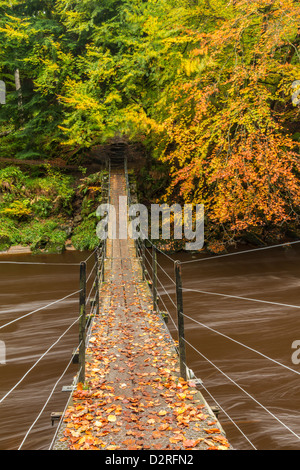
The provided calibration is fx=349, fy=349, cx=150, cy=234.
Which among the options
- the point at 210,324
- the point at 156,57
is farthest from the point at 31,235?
the point at 210,324

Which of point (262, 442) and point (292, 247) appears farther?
point (292, 247)

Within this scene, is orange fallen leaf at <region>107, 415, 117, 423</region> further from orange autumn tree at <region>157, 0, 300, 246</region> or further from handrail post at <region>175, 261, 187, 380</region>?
orange autumn tree at <region>157, 0, 300, 246</region>

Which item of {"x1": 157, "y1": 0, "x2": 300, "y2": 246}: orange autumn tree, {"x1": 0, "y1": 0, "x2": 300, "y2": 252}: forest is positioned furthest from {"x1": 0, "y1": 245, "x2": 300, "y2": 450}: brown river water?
{"x1": 157, "y1": 0, "x2": 300, "y2": 246}: orange autumn tree

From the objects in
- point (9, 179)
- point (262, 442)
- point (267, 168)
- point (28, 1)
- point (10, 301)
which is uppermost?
point (28, 1)

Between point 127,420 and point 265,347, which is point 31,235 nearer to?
point 265,347

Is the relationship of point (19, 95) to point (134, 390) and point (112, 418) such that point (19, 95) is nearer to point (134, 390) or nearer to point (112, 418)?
point (134, 390)

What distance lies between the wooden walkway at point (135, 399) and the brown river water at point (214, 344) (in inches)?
21.6

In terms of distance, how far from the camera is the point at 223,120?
7.84 meters

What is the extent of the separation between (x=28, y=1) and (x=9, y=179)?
9.03 meters

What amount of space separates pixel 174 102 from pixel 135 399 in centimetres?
961

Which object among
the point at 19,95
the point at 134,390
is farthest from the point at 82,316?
the point at 19,95

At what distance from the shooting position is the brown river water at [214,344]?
4.55 m

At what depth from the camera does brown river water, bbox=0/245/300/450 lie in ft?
14.9

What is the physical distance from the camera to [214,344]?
6863 millimetres
